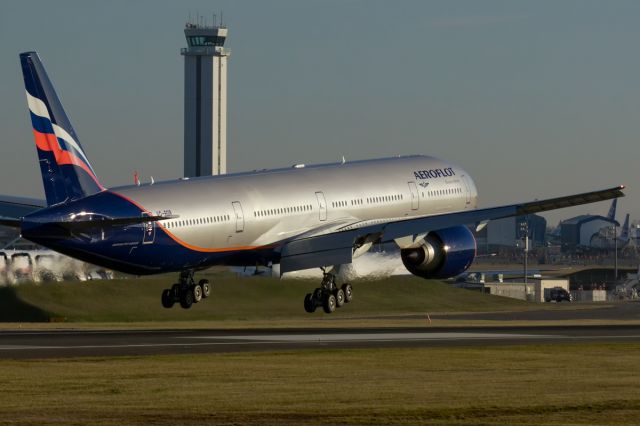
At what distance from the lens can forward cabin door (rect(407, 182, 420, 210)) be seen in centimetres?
6725

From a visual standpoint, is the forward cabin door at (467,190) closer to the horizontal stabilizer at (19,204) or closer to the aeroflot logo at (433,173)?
the aeroflot logo at (433,173)

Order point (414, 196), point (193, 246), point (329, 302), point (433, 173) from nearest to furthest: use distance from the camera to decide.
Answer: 1. point (193, 246)
2. point (329, 302)
3. point (414, 196)
4. point (433, 173)

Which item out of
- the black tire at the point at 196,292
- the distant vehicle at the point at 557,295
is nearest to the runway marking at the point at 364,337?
the black tire at the point at 196,292

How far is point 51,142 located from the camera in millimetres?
53250

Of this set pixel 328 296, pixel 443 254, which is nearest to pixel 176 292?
pixel 328 296

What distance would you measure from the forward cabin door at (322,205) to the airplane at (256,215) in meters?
0.05

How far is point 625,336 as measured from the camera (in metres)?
53.1

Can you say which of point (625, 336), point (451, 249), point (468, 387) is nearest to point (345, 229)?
point (451, 249)

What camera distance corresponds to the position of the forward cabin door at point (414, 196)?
67.2 m

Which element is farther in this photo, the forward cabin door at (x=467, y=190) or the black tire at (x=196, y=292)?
the forward cabin door at (x=467, y=190)

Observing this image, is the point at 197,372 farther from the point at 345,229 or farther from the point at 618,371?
the point at 345,229

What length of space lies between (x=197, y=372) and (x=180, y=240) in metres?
20.4

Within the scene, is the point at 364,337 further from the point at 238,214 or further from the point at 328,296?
the point at 328,296

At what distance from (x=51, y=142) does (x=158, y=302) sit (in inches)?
1626
